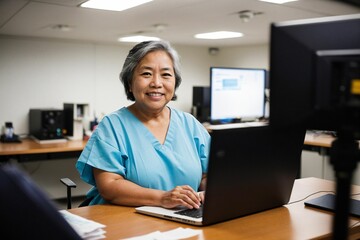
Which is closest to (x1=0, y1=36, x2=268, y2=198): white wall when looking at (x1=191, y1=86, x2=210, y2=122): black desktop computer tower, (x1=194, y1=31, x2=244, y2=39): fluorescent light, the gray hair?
(x1=191, y1=86, x2=210, y2=122): black desktop computer tower

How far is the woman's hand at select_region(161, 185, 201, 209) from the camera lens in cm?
158

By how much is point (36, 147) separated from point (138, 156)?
2.45 metres

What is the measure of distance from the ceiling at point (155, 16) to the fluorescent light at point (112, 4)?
77 millimetres

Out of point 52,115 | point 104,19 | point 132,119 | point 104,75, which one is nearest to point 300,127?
point 132,119

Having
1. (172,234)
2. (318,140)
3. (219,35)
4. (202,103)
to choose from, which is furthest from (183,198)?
(202,103)

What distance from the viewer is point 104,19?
3.51 meters

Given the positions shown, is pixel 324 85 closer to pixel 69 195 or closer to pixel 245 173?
pixel 245 173

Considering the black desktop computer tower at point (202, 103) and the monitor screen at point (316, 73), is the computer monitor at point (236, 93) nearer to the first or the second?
the black desktop computer tower at point (202, 103)

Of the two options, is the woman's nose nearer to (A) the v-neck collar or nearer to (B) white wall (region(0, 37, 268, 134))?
(A) the v-neck collar

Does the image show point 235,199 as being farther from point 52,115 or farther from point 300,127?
point 52,115

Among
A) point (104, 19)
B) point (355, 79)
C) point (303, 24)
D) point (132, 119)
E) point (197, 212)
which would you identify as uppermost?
point (104, 19)

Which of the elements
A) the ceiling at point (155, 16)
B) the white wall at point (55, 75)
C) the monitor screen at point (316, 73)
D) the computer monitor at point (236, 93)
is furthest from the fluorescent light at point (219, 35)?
the monitor screen at point (316, 73)

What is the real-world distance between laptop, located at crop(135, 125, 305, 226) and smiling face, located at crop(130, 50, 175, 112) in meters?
0.57

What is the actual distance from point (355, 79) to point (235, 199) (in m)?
0.77
